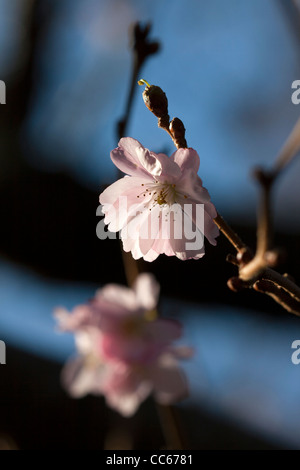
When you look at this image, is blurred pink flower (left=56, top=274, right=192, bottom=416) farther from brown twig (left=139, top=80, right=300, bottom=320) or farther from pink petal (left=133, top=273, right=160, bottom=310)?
brown twig (left=139, top=80, right=300, bottom=320)
